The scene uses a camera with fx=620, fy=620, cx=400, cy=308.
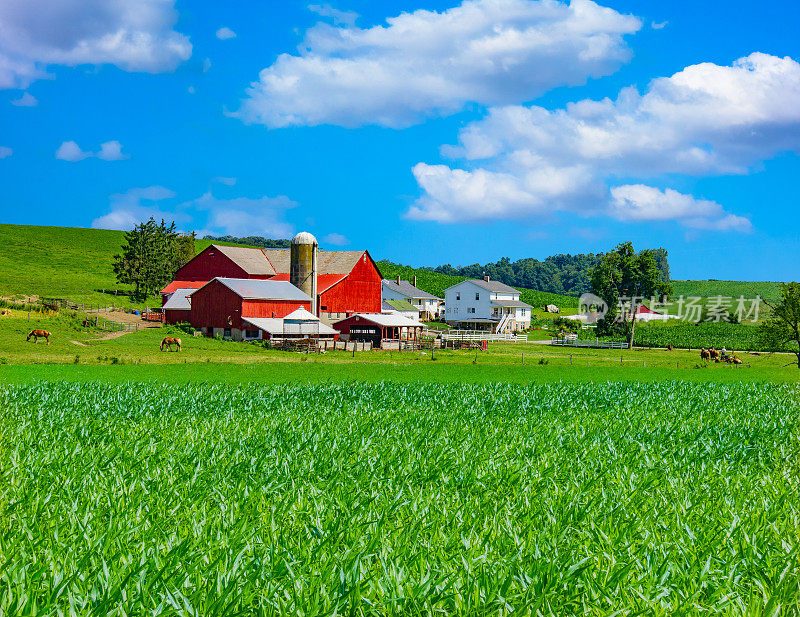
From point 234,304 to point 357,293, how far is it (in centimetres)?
1777

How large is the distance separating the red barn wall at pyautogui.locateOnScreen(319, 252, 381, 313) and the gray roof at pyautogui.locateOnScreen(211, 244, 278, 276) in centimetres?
855

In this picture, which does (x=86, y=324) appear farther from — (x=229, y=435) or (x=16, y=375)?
(x=229, y=435)

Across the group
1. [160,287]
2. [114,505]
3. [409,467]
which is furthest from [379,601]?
[160,287]

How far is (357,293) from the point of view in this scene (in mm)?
73125

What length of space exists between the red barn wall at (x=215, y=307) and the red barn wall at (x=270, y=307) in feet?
2.55

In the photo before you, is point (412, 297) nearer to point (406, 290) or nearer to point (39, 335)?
point (406, 290)

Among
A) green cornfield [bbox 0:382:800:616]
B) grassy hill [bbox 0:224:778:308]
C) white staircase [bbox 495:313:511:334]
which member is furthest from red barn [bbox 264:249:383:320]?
green cornfield [bbox 0:382:800:616]

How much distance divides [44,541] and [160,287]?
90129mm

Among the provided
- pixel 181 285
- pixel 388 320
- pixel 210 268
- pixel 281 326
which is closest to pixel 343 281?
pixel 388 320

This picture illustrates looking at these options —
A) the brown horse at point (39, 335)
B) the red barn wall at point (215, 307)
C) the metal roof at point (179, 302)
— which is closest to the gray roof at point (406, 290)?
the metal roof at point (179, 302)

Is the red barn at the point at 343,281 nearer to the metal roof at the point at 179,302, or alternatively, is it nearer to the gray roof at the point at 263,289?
the gray roof at the point at 263,289

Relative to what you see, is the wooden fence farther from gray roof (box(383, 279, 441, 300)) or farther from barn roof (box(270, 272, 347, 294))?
gray roof (box(383, 279, 441, 300))

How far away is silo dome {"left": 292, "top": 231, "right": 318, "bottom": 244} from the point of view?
223 ft

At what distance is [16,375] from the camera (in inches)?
1193
